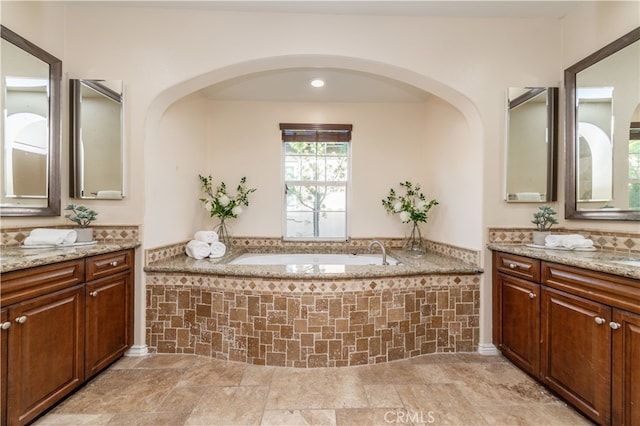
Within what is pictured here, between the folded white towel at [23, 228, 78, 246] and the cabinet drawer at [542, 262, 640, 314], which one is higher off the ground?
the folded white towel at [23, 228, 78, 246]

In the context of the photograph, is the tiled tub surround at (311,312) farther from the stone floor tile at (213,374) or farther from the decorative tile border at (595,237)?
the decorative tile border at (595,237)

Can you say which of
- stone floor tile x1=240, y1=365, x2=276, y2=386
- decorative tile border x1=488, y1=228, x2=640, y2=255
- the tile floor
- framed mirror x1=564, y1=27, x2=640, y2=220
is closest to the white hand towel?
decorative tile border x1=488, y1=228, x2=640, y2=255

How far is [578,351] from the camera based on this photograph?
63.0 inches

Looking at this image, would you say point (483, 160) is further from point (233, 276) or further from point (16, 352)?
point (16, 352)

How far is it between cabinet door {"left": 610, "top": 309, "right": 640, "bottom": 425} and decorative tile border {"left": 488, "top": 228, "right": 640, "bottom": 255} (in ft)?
2.52

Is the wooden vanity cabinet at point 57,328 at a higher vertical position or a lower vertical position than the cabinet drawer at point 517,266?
lower

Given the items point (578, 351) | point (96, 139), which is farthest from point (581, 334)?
point (96, 139)

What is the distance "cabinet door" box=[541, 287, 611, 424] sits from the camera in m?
1.46

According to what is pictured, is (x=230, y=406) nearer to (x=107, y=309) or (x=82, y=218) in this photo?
(x=107, y=309)

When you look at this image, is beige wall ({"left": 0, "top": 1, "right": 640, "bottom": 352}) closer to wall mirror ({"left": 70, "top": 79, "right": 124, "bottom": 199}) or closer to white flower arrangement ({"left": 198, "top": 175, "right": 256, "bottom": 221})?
wall mirror ({"left": 70, "top": 79, "right": 124, "bottom": 199})

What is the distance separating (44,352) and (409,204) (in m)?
3.10

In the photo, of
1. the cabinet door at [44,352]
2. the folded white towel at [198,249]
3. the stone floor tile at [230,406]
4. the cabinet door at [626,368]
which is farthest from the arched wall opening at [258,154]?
the stone floor tile at [230,406]
